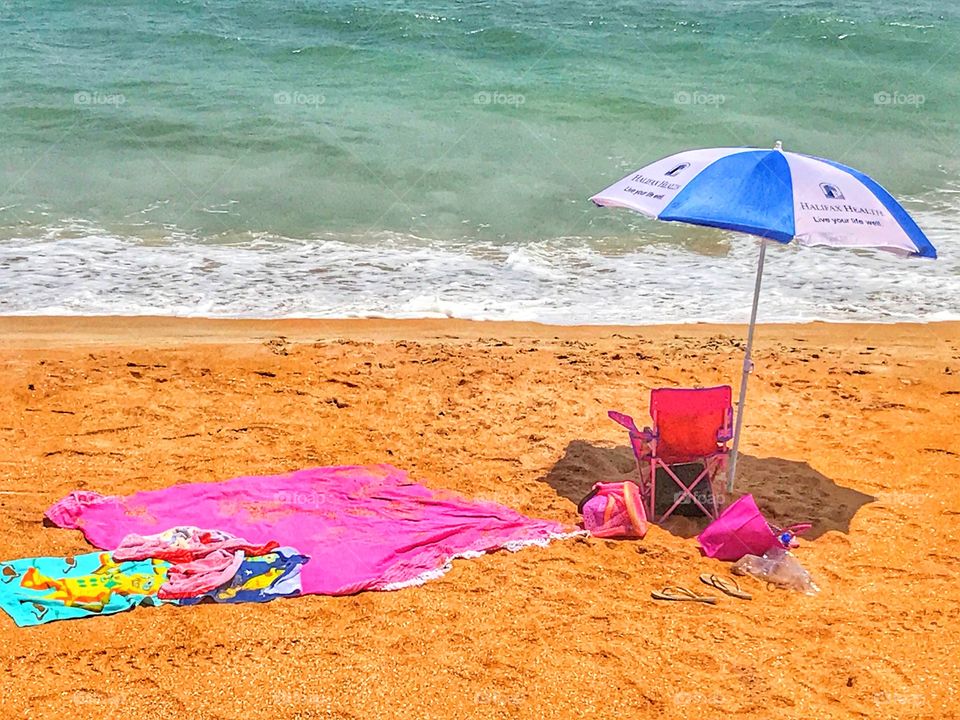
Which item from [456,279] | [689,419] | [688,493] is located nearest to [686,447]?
[689,419]

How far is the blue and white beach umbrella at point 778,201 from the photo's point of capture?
204 inches

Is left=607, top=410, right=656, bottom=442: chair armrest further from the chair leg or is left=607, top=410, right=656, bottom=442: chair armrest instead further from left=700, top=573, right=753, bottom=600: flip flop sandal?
left=700, top=573, right=753, bottom=600: flip flop sandal

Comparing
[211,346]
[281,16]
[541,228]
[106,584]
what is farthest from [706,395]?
[281,16]

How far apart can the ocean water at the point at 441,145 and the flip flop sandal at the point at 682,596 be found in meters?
4.79

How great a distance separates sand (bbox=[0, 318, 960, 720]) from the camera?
4277 millimetres

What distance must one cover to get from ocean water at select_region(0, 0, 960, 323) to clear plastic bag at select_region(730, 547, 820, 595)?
4.52 m

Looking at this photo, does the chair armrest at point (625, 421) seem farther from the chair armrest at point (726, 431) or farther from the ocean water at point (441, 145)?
the ocean water at point (441, 145)

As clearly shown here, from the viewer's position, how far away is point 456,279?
34.4 ft

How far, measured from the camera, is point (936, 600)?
16.4 ft

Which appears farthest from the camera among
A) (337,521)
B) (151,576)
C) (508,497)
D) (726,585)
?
(508,497)

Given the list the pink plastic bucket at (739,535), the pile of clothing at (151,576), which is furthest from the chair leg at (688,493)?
the pile of clothing at (151,576)

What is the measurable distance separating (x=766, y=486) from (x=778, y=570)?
1113 mm

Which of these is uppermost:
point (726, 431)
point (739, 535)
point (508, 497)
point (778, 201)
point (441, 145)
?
point (778, 201)

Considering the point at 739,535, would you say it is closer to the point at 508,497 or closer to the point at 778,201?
the point at 508,497
